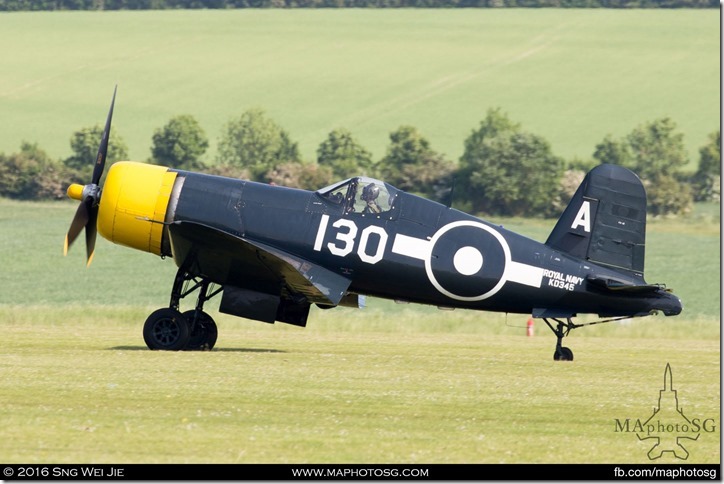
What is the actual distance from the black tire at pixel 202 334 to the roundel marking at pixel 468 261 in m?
3.45

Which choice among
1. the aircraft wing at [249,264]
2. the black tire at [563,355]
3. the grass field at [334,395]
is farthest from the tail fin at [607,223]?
Answer: the aircraft wing at [249,264]

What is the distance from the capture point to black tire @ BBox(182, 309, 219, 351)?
15977 millimetres

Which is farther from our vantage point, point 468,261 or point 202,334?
point 202,334

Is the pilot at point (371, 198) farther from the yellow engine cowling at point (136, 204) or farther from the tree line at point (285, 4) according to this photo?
the tree line at point (285, 4)

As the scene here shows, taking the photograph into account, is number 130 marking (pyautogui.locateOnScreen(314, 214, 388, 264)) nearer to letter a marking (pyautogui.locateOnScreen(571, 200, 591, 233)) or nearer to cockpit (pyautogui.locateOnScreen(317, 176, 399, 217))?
cockpit (pyautogui.locateOnScreen(317, 176, 399, 217))

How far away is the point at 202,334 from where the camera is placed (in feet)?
52.9

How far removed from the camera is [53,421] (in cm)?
1016

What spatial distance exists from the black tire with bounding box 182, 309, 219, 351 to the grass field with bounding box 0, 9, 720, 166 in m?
39.7

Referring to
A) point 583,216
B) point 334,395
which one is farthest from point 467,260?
point 334,395

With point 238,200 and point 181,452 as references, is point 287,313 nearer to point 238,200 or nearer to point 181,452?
point 238,200

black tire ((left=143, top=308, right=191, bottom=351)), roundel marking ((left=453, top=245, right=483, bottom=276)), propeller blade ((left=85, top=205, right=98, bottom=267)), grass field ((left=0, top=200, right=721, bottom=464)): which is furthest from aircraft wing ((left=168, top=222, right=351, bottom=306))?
propeller blade ((left=85, top=205, right=98, bottom=267))

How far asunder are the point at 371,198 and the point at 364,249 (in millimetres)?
685

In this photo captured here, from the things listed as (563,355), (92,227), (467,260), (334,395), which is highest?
(467,260)

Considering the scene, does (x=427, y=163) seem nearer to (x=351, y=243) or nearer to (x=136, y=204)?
(x=351, y=243)
